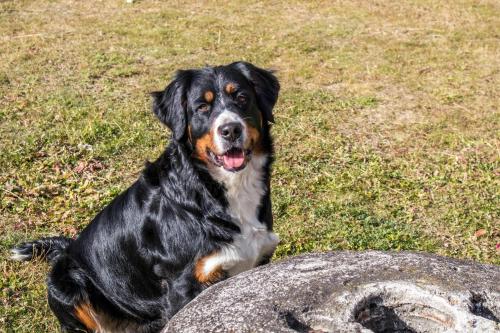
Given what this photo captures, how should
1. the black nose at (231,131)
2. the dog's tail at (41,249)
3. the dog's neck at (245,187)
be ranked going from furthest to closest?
the dog's tail at (41,249) → the dog's neck at (245,187) → the black nose at (231,131)

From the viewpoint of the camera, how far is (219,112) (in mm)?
3912

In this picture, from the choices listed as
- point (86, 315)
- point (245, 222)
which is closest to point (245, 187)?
point (245, 222)

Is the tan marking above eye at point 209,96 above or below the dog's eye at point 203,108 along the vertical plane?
above

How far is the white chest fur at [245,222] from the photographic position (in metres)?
3.83

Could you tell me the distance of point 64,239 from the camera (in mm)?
4812

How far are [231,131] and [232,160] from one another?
0.64 feet

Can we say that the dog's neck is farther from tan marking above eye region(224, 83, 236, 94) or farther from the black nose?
tan marking above eye region(224, 83, 236, 94)

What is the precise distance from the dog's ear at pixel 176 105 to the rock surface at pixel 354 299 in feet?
4.29

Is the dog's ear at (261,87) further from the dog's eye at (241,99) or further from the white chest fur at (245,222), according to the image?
the white chest fur at (245,222)

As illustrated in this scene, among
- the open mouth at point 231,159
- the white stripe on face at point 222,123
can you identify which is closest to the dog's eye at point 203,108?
the white stripe on face at point 222,123

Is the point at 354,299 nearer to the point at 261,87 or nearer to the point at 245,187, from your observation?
the point at 245,187

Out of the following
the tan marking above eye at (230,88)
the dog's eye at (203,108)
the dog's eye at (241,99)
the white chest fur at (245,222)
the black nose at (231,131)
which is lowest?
the white chest fur at (245,222)

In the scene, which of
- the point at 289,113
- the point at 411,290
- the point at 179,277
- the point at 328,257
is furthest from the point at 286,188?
the point at 411,290

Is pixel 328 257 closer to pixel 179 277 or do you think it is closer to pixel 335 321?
pixel 335 321
